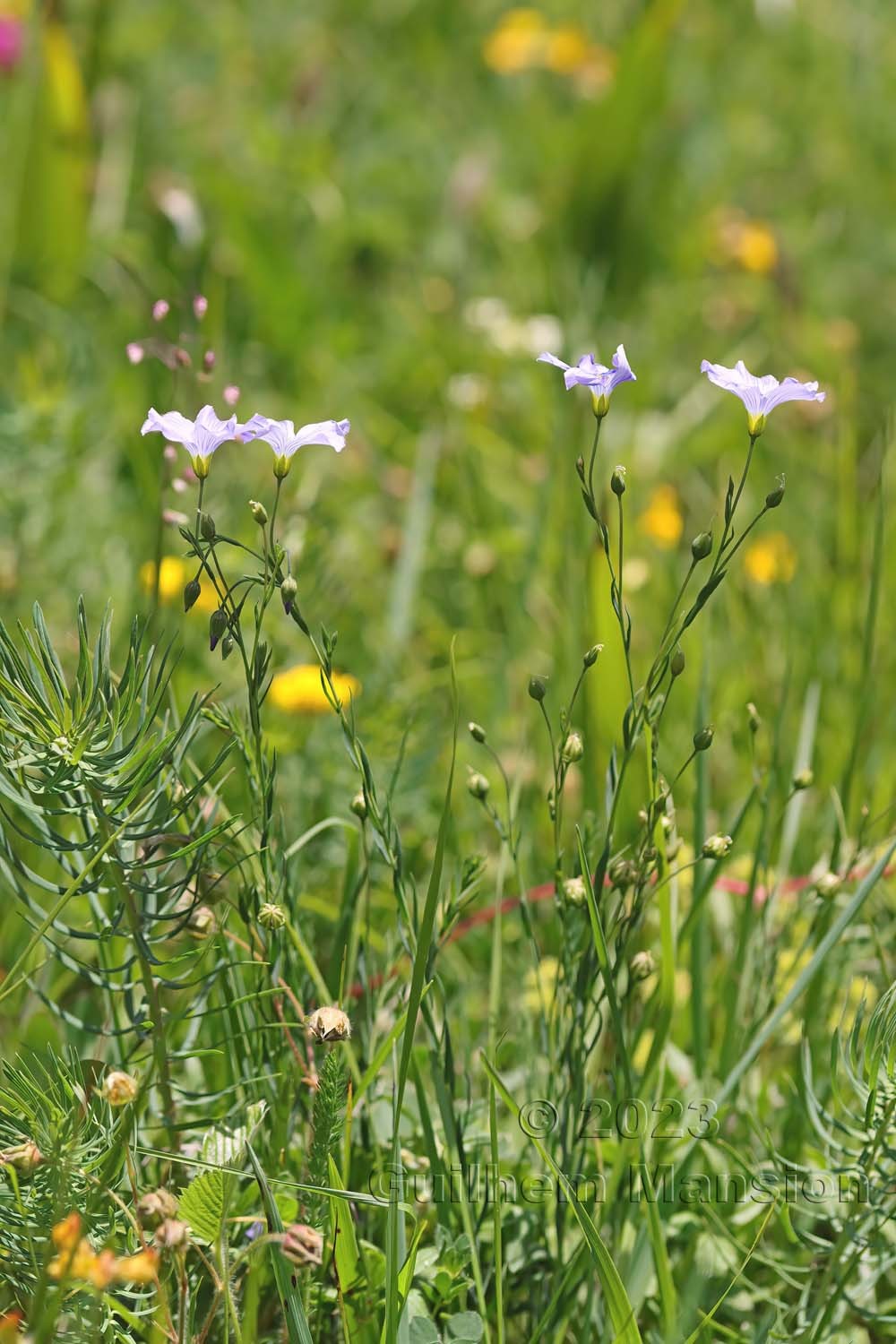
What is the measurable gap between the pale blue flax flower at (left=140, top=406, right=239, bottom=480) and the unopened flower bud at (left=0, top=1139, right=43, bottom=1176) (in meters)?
0.42

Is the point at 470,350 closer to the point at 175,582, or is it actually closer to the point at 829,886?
the point at 175,582

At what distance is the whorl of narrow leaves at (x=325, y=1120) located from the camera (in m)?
0.83

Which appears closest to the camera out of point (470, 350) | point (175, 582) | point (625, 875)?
point (625, 875)

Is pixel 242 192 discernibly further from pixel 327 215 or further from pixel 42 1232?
pixel 42 1232

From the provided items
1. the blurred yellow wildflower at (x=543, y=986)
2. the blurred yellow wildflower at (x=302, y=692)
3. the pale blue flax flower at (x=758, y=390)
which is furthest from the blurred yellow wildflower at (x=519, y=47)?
the pale blue flax flower at (x=758, y=390)

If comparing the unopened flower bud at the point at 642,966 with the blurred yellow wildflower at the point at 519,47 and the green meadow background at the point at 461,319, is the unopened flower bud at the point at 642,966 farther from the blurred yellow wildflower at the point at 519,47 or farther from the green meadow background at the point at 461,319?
the blurred yellow wildflower at the point at 519,47

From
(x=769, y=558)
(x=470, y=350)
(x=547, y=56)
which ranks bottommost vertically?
(x=769, y=558)

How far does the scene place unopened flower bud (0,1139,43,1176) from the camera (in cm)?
82

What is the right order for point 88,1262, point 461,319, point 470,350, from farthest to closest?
1. point 461,319
2. point 470,350
3. point 88,1262

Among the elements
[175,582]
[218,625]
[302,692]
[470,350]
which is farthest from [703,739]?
[470,350]

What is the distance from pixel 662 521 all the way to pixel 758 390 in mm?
1257

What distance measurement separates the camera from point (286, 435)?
2.79 feet

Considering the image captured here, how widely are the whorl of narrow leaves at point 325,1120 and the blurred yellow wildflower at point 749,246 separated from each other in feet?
7.09

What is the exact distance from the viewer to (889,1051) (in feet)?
3.03
